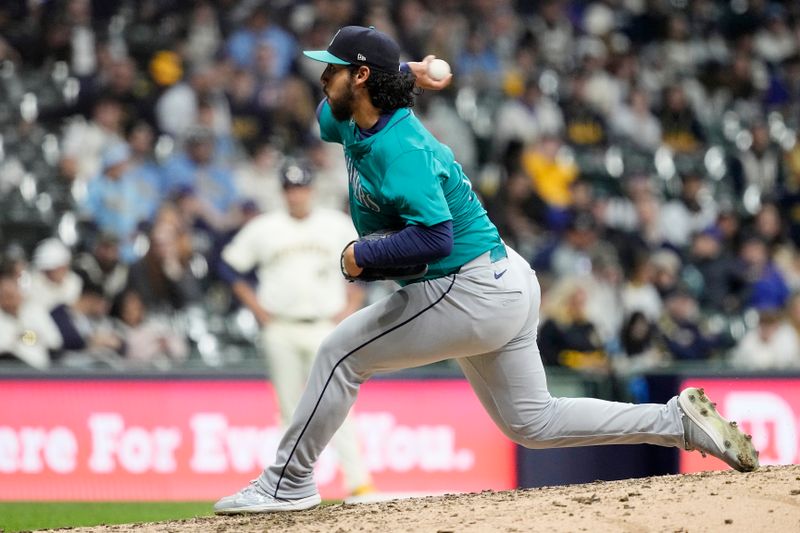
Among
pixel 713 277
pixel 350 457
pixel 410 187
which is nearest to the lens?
pixel 410 187

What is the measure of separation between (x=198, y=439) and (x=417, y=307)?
472 cm

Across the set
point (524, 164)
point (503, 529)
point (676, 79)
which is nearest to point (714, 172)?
point (676, 79)

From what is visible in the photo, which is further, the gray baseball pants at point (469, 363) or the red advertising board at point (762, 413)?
the red advertising board at point (762, 413)

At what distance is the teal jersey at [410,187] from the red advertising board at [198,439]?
418 centimetres

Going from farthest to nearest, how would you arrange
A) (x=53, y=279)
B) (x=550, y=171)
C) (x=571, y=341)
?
(x=550, y=171) → (x=53, y=279) → (x=571, y=341)

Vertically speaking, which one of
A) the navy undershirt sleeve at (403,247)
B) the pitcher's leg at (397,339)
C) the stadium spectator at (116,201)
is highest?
the stadium spectator at (116,201)

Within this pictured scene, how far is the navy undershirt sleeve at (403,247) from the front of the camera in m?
4.86

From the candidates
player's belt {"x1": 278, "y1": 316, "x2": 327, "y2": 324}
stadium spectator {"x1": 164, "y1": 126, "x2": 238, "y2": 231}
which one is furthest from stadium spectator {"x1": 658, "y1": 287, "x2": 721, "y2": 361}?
stadium spectator {"x1": 164, "y1": 126, "x2": 238, "y2": 231}

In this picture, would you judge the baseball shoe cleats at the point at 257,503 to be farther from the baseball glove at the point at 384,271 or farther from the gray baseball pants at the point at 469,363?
the baseball glove at the point at 384,271

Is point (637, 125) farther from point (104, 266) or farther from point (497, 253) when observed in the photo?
point (497, 253)

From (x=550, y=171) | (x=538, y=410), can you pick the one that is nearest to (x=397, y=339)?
(x=538, y=410)

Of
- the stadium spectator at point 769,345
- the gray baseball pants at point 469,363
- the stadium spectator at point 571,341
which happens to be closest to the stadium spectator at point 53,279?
the stadium spectator at point 571,341

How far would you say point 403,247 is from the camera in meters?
4.86

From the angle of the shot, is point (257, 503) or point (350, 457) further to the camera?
point (350, 457)
